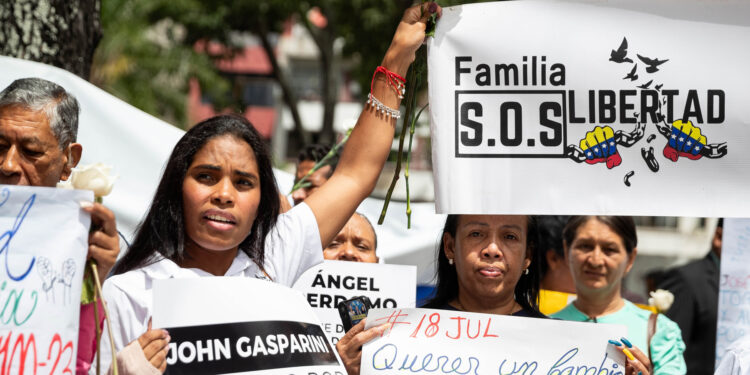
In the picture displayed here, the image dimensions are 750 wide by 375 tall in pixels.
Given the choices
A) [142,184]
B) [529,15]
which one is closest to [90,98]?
[142,184]

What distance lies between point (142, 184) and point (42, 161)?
1962 millimetres

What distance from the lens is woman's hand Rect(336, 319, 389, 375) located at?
2885 millimetres

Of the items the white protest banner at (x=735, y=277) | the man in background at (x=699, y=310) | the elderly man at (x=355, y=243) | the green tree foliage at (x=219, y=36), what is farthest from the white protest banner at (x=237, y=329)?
the green tree foliage at (x=219, y=36)

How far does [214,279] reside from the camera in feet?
8.19

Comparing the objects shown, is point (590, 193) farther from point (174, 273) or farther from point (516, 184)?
point (174, 273)

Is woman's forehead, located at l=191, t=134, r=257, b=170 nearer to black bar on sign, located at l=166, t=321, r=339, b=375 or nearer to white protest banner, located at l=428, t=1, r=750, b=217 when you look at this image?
black bar on sign, located at l=166, t=321, r=339, b=375

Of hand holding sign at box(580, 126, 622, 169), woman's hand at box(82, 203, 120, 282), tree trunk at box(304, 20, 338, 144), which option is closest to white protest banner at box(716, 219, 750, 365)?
hand holding sign at box(580, 126, 622, 169)

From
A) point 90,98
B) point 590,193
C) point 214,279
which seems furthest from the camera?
point 90,98

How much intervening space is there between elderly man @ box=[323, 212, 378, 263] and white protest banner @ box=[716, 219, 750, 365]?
66.7 inches

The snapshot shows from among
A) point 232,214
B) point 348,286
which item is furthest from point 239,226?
point 348,286

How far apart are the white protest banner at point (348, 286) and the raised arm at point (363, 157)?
103 centimetres

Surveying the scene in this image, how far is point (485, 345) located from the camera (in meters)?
2.97

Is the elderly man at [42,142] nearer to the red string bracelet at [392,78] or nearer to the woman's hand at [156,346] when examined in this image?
the woman's hand at [156,346]

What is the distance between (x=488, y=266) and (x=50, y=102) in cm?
148
